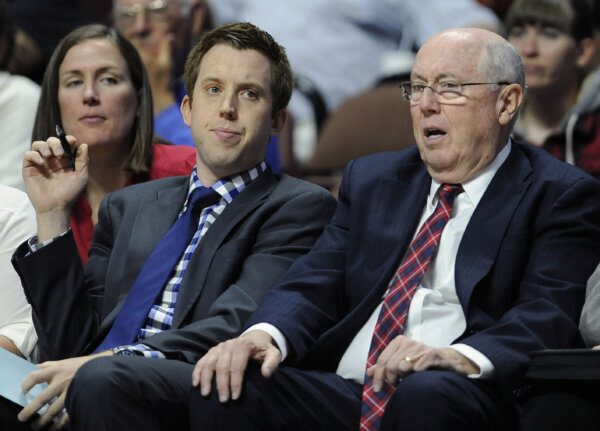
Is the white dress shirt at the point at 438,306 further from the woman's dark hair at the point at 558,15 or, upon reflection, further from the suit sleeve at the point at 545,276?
the woman's dark hair at the point at 558,15

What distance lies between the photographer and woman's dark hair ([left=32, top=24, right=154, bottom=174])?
3410 millimetres

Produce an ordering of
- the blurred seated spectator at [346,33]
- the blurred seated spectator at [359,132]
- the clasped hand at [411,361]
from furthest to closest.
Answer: the blurred seated spectator at [346,33] → the blurred seated spectator at [359,132] → the clasped hand at [411,361]

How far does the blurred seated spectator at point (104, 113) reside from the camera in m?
3.37

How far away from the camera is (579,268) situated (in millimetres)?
2461

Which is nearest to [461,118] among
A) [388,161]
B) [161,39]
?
[388,161]

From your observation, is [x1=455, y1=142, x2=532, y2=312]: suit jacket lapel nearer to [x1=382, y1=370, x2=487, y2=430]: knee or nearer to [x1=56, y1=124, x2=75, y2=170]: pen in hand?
[x1=382, y1=370, x2=487, y2=430]: knee

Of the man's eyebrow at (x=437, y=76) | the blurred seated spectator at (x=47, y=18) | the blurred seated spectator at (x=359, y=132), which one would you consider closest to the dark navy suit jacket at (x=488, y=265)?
the man's eyebrow at (x=437, y=76)

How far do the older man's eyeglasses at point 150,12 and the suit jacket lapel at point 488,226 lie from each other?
2.28 m

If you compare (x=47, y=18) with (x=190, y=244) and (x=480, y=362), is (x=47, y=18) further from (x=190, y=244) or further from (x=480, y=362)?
(x=480, y=362)

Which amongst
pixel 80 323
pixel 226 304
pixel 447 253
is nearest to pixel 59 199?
pixel 80 323

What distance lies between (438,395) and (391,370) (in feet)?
0.44

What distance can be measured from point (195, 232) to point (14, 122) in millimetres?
1406

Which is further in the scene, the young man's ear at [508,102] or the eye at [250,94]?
the eye at [250,94]

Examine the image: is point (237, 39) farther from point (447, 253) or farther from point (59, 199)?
point (447, 253)
